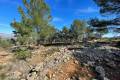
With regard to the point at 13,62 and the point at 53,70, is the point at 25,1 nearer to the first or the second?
the point at 13,62

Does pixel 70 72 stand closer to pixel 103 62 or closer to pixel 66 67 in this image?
pixel 66 67

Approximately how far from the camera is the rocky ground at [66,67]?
9.92 m

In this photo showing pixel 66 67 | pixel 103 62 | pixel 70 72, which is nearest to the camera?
pixel 70 72

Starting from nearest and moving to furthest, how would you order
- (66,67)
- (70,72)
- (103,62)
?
(70,72) < (66,67) < (103,62)

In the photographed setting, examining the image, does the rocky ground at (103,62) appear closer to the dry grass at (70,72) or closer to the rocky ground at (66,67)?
the rocky ground at (66,67)

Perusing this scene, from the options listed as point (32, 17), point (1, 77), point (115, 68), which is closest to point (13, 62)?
point (1, 77)

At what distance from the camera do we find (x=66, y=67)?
10.6 m

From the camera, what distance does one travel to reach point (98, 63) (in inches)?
448

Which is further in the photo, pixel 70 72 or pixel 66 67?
pixel 66 67

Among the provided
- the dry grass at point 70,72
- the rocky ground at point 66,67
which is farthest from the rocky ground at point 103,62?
the dry grass at point 70,72

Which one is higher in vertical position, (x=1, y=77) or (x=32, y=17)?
(x=32, y=17)

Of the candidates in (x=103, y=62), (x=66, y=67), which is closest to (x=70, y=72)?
(x=66, y=67)

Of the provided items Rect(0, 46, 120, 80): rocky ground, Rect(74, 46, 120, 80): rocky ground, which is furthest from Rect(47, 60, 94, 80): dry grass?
Rect(74, 46, 120, 80): rocky ground

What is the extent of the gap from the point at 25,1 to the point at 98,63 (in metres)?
20.4
